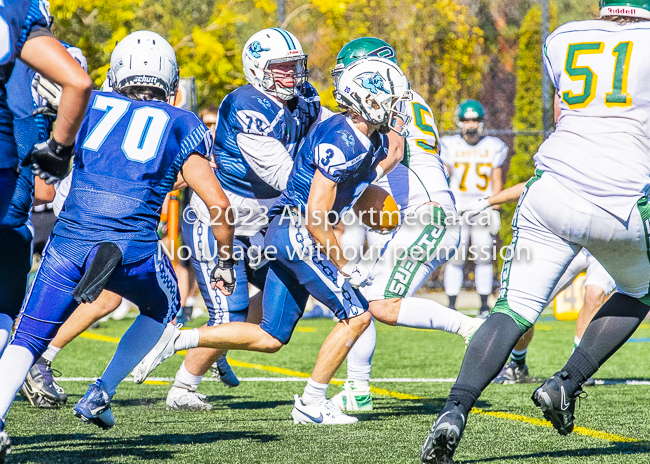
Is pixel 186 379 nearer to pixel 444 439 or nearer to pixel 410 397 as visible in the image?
pixel 410 397

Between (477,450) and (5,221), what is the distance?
1.98 metres

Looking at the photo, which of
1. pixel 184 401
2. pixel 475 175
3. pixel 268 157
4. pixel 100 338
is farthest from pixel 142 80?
pixel 475 175

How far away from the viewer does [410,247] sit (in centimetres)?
466

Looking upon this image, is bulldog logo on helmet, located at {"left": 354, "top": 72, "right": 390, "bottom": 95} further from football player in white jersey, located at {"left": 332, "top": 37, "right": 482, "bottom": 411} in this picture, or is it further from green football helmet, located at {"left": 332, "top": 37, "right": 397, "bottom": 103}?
green football helmet, located at {"left": 332, "top": 37, "right": 397, "bottom": 103}

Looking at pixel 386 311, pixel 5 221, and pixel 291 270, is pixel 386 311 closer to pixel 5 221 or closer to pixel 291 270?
pixel 291 270

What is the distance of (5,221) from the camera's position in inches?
113

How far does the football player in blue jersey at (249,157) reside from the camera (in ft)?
14.2

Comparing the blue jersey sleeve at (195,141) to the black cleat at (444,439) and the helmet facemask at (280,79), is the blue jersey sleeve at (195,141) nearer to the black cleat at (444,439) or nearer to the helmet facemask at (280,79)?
the helmet facemask at (280,79)

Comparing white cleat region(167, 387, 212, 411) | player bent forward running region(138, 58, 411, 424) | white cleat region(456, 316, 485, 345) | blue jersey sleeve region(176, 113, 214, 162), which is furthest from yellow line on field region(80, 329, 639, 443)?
blue jersey sleeve region(176, 113, 214, 162)

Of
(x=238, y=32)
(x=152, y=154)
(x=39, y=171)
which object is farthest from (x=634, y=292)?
(x=238, y=32)

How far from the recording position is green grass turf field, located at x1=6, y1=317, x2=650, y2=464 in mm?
3254

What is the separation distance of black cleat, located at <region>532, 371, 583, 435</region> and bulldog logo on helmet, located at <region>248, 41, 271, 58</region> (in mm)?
2446

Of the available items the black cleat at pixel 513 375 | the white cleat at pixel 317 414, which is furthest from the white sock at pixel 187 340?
the black cleat at pixel 513 375

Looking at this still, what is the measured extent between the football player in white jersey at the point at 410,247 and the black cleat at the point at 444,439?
5.42ft
